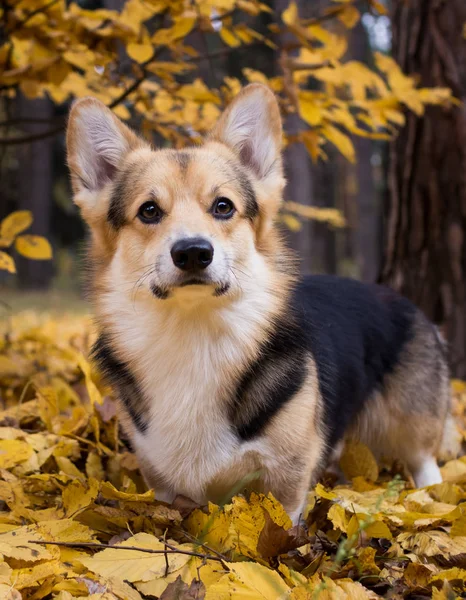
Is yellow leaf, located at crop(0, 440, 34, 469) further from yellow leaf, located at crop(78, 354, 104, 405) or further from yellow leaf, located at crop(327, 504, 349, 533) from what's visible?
yellow leaf, located at crop(327, 504, 349, 533)

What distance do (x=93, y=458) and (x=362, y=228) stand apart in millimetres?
10914

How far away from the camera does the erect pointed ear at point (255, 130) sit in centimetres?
272

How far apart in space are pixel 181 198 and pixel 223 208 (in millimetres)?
171

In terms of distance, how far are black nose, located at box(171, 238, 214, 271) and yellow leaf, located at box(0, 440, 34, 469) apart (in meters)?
1.12

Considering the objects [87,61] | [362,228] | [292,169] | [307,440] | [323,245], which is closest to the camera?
[307,440]

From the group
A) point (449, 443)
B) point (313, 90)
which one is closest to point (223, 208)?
point (449, 443)

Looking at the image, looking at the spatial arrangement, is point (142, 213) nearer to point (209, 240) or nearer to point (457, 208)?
point (209, 240)

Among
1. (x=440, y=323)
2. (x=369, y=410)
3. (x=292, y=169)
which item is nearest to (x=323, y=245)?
(x=292, y=169)

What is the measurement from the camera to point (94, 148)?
9.20 ft

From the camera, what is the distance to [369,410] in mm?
3312

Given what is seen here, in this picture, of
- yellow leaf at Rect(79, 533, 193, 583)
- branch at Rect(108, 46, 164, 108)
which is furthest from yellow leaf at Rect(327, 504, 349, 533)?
branch at Rect(108, 46, 164, 108)

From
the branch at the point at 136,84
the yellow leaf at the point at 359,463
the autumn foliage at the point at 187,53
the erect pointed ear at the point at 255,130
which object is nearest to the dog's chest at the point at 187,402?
the erect pointed ear at the point at 255,130

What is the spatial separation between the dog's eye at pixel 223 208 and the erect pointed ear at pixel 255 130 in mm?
374

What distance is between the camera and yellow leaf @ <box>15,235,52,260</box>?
3258 mm
